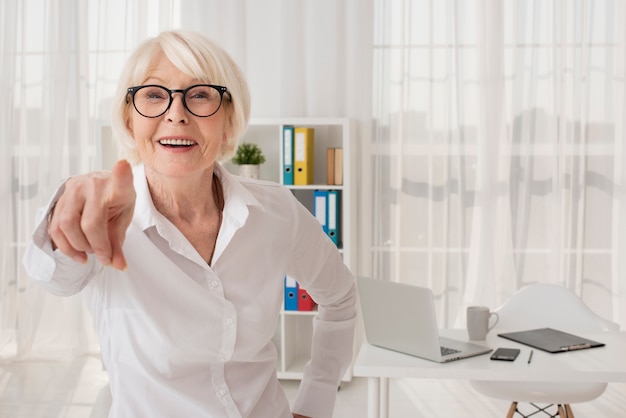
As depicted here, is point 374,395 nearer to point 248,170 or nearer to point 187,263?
point 187,263

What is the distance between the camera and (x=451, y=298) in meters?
4.91

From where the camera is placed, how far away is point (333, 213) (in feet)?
14.9

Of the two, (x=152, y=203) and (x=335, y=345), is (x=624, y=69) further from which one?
(x=152, y=203)

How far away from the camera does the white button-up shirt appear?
138 cm

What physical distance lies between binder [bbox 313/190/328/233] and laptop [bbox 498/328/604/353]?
186 centimetres

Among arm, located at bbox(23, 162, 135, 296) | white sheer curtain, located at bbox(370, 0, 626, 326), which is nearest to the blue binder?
white sheer curtain, located at bbox(370, 0, 626, 326)

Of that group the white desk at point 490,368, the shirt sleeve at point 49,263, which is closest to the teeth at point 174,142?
the shirt sleeve at point 49,263

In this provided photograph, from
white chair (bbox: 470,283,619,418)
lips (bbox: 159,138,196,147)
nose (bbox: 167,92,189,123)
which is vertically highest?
nose (bbox: 167,92,189,123)

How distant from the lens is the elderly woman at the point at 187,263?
4.57 ft

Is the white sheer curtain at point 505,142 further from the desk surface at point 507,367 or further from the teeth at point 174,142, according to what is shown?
the teeth at point 174,142

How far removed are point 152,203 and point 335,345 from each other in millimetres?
647

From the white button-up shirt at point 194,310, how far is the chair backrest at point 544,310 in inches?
83.0

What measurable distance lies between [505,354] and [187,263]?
56.6 inches

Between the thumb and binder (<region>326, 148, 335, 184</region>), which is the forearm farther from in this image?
binder (<region>326, 148, 335, 184</region>)
